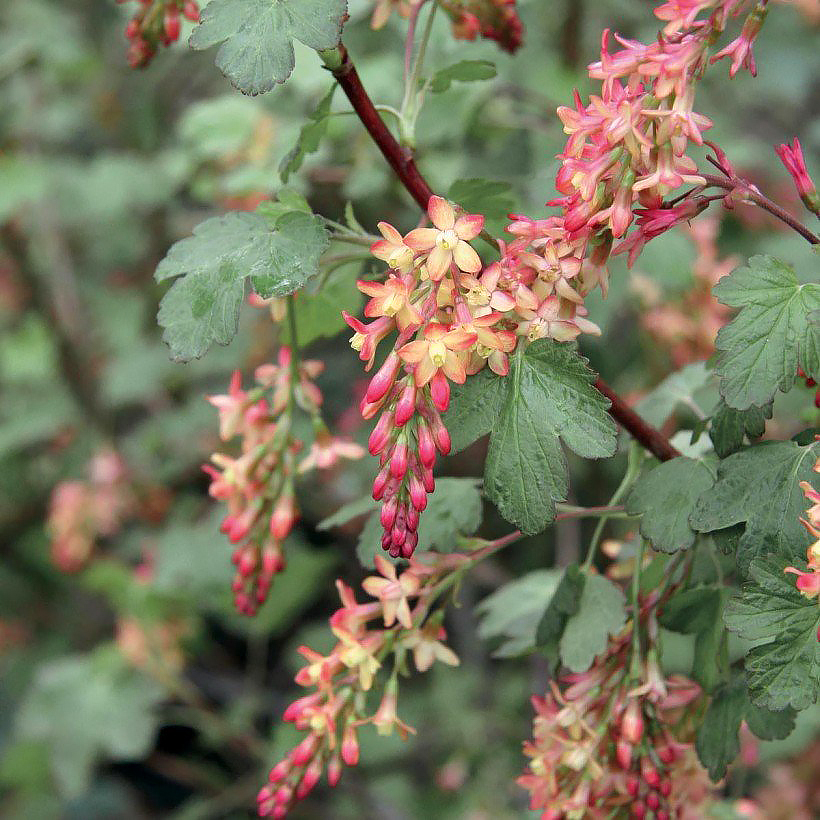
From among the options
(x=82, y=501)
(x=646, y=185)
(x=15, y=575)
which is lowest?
(x=15, y=575)

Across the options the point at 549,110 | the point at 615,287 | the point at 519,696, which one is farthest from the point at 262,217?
the point at 519,696


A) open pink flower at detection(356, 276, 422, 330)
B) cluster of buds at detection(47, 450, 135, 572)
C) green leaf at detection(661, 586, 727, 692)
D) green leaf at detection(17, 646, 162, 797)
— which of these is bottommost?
green leaf at detection(17, 646, 162, 797)

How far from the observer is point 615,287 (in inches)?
62.4

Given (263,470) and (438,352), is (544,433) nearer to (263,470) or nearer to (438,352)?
(438,352)

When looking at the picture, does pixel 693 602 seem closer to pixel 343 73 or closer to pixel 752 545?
pixel 752 545

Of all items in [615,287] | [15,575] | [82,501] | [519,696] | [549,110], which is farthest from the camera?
[15,575]

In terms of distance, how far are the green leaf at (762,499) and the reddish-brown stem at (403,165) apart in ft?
0.33

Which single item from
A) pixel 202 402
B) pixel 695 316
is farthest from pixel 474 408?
pixel 202 402

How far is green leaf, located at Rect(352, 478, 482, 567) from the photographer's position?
881 mm

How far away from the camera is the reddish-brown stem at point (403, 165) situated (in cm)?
78

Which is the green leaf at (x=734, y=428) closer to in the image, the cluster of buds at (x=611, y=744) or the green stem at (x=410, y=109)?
the cluster of buds at (x=611, y=744)

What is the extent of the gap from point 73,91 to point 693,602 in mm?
2755

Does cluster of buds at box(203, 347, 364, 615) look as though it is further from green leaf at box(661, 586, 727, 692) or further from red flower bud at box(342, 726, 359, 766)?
green leaf at box(661, 586, 727, 692)

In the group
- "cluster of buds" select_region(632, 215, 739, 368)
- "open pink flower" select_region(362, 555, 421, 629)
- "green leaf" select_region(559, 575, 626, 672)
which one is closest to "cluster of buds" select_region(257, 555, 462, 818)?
"open pink flower" select_region(362, 555, 421, 629)
